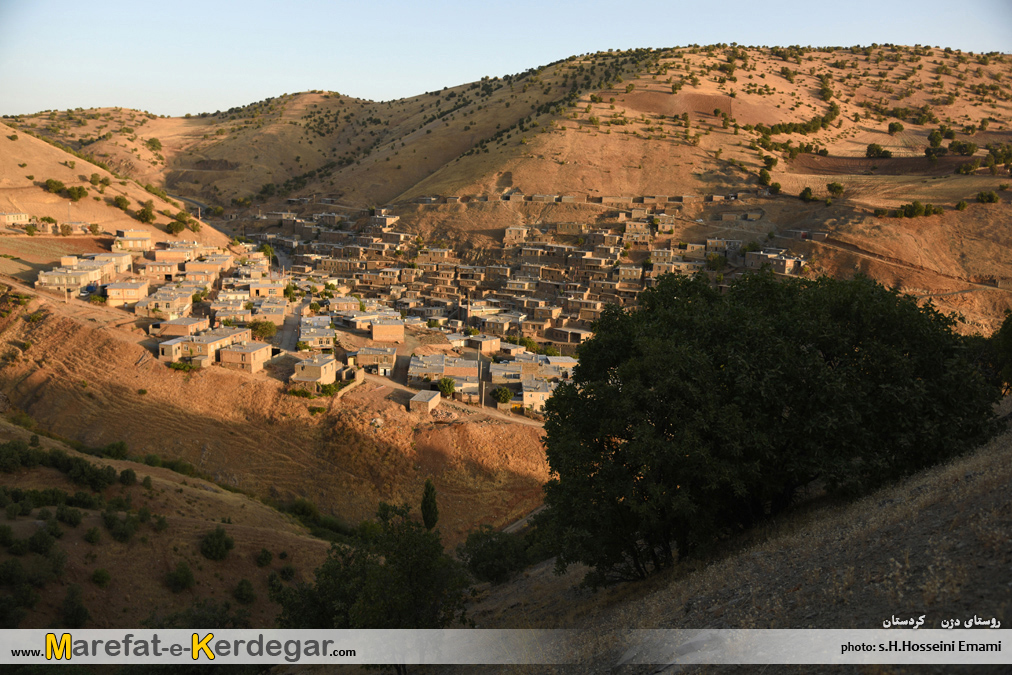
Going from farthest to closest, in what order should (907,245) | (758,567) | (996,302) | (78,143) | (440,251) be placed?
1. (78,143)
2. (440,251)
3. (907,245)
4. (996,302)
5. (758,567)

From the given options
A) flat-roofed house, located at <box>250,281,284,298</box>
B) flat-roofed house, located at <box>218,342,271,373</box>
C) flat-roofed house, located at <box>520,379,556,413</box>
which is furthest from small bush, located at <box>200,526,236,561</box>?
flat-roofed house, located at <box>250,281,284,298</box>

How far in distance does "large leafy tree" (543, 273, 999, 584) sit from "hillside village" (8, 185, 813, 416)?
14.8 meters

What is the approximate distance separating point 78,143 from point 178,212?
4508 cm

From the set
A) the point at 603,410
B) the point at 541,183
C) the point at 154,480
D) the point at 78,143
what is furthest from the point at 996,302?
the point at 78,143

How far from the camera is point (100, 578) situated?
16062 millimetres

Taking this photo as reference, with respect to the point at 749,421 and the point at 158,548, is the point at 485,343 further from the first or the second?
the point at 749,421

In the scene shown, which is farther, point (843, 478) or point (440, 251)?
point (440, 251)

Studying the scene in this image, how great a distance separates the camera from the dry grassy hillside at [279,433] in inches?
1107

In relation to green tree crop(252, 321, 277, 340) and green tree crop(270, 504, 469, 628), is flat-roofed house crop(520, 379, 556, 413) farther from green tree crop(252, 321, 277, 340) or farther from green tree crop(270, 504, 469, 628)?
green tree crop(270, 504, 469, 628)

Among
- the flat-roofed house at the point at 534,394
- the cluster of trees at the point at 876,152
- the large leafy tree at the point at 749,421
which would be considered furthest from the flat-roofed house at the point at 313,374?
the cluster of trees at the point at 876,152

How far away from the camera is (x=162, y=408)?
99.3ft

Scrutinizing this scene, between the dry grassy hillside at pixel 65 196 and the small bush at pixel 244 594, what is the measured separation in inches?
1669

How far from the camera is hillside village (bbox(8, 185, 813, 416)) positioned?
113 feet

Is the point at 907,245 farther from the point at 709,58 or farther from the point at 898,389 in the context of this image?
the point at 709,58
